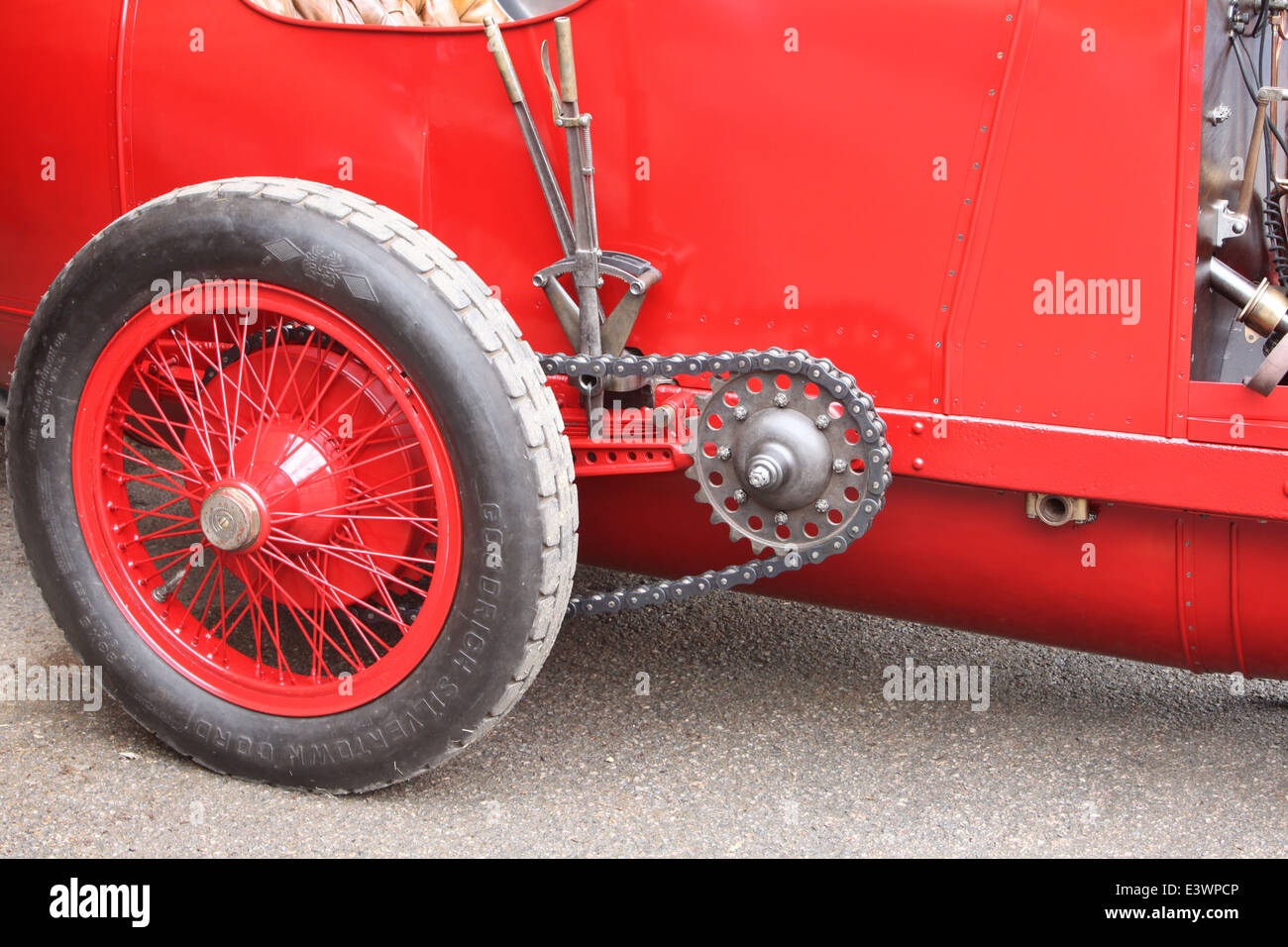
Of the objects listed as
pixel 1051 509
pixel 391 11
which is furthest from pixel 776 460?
pixel 391 11

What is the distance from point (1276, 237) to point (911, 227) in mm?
1013

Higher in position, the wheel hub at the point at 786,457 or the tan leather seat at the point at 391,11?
the tan leather seat at the point at 391,11

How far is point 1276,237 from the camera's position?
9.05 feet

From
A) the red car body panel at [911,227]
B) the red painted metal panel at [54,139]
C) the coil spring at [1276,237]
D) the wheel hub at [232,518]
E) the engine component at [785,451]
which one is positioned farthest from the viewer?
the red painted metal panel at [54,139]

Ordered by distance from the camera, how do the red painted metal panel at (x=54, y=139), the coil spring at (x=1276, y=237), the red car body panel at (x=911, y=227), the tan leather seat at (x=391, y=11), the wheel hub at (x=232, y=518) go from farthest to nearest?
the tan leather seat at (x=391, y=11) → the red painted metal panel at (x=54, y=139) → the coil spring at (x=1276, y=237) → the wheel hub at (x=232, y=518) → the red car body panel at (x=911, y=227)

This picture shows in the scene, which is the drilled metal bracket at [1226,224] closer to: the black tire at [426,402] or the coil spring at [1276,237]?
the coil spring at [1276,237]

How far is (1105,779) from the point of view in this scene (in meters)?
2.61

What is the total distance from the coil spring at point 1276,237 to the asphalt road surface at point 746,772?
3.31 feet

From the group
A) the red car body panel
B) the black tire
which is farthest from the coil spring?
the black tire

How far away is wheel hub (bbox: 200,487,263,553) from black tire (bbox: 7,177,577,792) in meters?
0.36

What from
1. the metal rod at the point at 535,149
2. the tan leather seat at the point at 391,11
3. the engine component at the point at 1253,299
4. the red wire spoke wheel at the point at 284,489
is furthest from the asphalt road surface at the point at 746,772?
the tan leather seat at the point at 391,11

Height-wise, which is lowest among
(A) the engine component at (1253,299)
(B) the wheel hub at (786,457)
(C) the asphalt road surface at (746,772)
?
(C) the asphalt road surface at (746,772)

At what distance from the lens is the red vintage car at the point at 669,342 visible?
7.22ft
